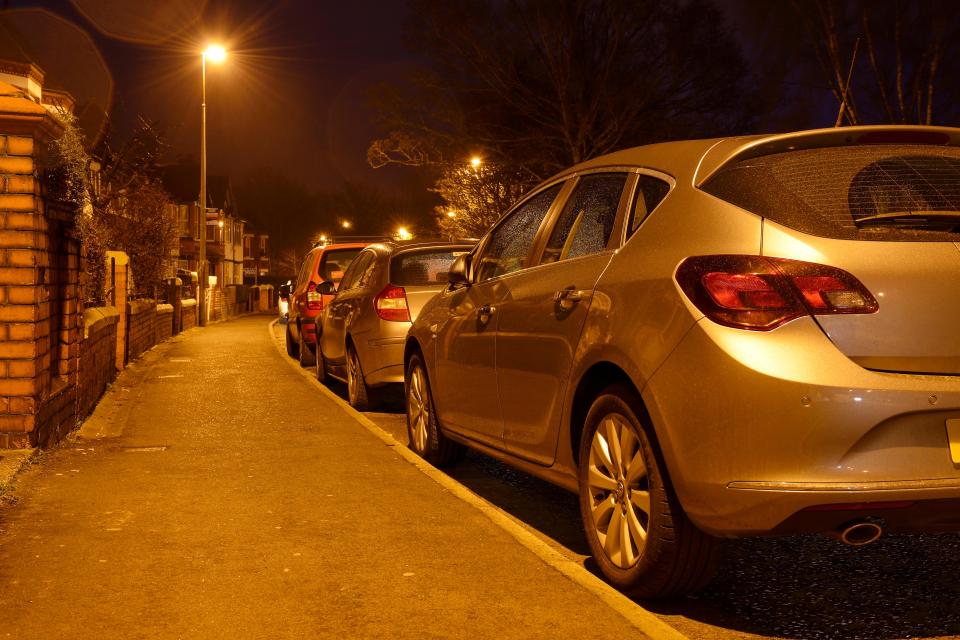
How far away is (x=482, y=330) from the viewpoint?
6.23 m

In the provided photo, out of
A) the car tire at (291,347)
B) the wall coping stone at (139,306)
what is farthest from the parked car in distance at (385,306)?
the car tire at (291,347)

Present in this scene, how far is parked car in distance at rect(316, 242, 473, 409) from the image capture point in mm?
9891

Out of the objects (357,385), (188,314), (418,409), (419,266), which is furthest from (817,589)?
(188,314)

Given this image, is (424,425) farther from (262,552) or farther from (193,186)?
(193,186)

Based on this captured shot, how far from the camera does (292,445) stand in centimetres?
848

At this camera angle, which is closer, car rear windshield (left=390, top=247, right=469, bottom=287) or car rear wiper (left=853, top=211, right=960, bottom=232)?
car rear wiper (left=853, top=211, right=960, bottom=232)

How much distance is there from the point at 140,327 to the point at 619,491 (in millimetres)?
14982

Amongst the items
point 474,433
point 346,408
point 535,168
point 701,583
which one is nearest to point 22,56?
point 535,168

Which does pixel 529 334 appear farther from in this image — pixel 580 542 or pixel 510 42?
pixel 510 42

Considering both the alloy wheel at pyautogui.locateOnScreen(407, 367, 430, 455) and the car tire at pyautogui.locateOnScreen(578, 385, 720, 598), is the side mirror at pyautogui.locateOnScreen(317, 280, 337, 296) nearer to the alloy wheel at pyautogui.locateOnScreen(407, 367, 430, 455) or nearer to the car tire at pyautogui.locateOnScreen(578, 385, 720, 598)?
the alloy wheel at pyautogui.locateOnScreen(407, 367, 430, 455)

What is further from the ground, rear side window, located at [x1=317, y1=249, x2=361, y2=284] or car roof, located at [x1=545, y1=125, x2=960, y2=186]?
car roof, located at [x1=545, y1=125, x2=960, y2=186]

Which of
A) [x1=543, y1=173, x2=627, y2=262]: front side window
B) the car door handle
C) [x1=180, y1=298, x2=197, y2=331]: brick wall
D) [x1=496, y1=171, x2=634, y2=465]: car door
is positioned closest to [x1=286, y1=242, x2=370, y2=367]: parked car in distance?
[x1=496, y1=171, x2=634, y2=465]: car door

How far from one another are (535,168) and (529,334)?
21666mm

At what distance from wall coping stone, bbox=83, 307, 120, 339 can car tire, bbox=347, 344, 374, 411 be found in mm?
2397
